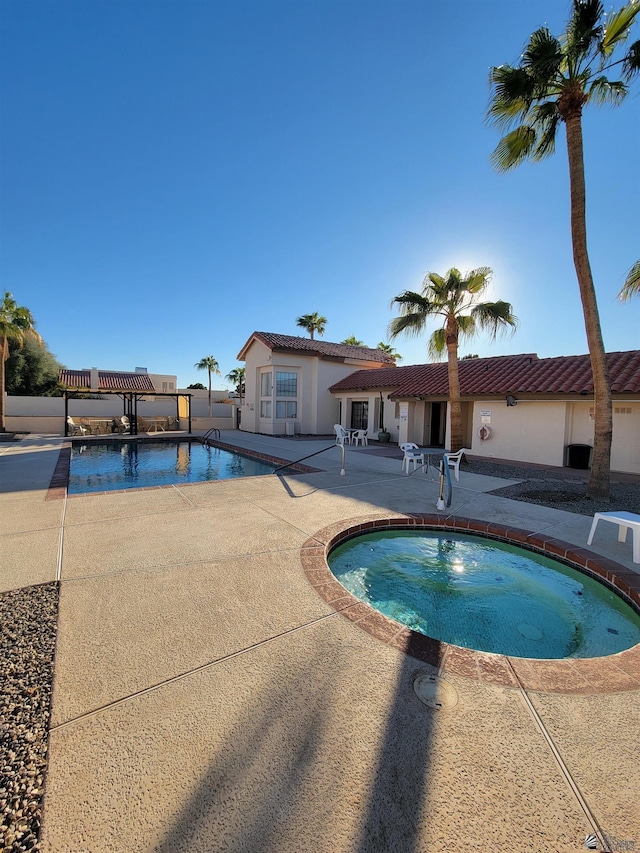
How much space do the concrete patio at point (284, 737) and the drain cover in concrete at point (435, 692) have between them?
1.6 inches

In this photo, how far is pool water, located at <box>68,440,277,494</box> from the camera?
34.4 feet

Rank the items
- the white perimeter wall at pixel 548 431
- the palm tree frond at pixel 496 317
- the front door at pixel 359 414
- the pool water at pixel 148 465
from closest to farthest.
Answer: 1. the pool water at pixel 148 465
2. the palm tree frond at pixel 496 317
3. the white perimeter wall at pixel 548 431
4. the front door at pixel 359 414

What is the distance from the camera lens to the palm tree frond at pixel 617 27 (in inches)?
279

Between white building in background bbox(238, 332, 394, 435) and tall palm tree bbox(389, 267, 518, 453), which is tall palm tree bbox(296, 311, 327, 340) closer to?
white building in background bbox(238, 332, 394, 435)

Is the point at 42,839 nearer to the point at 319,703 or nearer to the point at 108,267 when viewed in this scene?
the point at 319,703

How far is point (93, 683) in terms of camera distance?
2.53 metres

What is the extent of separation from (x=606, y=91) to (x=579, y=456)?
33.6 ft

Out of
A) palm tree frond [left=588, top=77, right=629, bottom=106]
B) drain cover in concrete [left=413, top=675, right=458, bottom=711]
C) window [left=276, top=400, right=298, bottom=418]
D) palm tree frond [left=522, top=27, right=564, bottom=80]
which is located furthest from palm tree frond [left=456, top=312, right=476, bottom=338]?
drain cover in concrete [left=413, top=675, right=458, bottom=711]

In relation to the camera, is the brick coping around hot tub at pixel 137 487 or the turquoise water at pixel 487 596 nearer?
the turquoise water at pixel 487 596

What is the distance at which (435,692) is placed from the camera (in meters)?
2.51

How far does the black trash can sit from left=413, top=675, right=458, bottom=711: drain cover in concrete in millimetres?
13084

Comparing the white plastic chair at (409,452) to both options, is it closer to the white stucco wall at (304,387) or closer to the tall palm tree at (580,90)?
the tall palm tree at (580,90)

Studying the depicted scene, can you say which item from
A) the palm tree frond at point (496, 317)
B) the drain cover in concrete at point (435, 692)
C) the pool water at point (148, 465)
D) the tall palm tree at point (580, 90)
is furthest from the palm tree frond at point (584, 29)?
the pool water at point (148, 465)

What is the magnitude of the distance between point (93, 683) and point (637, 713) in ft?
12.3
